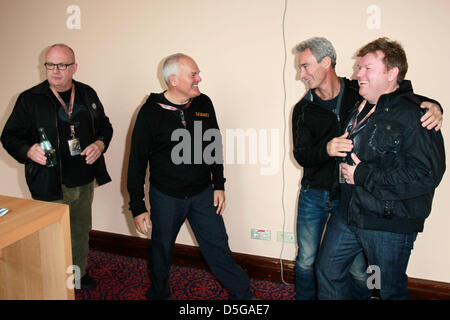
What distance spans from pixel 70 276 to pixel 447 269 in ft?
7.40

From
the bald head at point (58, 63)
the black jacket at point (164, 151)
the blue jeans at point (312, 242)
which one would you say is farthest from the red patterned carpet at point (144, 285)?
the bald head at point (58, 63)

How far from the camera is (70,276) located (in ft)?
4.91

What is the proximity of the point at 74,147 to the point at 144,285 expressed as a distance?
3.65 feet

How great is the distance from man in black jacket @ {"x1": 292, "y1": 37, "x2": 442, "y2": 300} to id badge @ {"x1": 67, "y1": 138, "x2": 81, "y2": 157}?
136 centimetres

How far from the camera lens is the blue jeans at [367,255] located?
1501mm

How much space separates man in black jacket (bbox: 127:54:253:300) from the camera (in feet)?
6.43

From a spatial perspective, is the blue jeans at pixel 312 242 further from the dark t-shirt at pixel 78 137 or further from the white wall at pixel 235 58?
the dark t-shirt at pixel 78 137

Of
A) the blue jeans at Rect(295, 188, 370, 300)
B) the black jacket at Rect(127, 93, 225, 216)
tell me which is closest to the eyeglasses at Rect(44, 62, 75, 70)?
the black jacket at Rect(127, 93, 225, 216)

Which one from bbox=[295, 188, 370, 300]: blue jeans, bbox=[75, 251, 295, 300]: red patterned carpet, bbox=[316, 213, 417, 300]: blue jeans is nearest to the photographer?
bbox=[316, 213, 417, 300]: blue jeans

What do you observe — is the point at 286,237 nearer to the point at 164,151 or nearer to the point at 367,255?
the point at 367,255

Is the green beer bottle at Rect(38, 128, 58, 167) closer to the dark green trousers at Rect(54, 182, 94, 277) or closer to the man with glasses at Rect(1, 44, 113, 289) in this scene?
the man with glasses at Rect(1, 44, 113, 289)

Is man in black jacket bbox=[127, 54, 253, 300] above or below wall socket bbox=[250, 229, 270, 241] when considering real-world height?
above

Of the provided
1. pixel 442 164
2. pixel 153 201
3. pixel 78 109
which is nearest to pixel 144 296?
pixel 153 201
